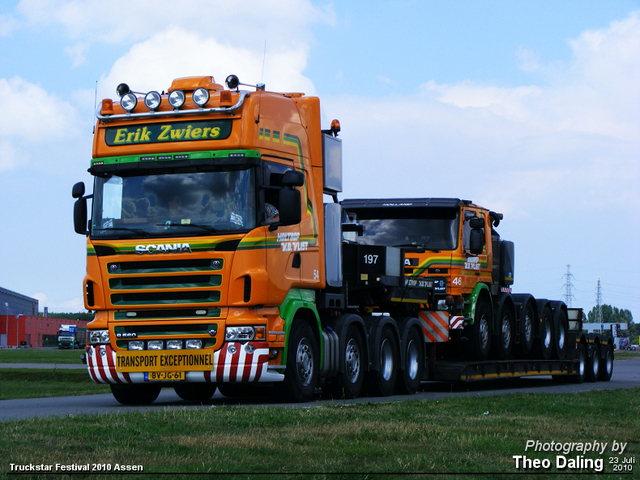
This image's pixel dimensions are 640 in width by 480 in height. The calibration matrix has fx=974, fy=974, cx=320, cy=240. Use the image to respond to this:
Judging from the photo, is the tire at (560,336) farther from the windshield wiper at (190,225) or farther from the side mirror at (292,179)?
the windshield wiper at (190,225)

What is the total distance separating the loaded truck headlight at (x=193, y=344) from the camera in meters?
12.7

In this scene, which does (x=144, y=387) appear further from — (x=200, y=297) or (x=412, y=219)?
(x=412, y=219)

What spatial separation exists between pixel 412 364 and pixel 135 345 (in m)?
6.12

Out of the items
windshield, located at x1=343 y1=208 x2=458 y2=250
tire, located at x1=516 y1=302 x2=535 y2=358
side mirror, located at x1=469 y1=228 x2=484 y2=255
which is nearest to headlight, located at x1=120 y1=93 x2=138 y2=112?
windshield, located at x1=343 y1=208 x2=458 y2=250

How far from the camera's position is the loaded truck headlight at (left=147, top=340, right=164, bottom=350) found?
42.2 feet

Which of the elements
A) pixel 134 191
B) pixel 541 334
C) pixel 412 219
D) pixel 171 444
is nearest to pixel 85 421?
pixel 171 444

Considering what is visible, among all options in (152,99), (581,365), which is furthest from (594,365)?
(152,99)

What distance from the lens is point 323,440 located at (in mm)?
8078

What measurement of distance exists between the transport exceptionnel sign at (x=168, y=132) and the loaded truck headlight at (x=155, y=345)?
2678mm

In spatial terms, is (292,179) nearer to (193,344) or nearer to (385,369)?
(193,344)

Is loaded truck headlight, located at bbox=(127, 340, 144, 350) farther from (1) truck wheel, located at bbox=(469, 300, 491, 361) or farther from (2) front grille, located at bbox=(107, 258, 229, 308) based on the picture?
(1) truck wheel, located at bbox=(469, 300, 491, 361)

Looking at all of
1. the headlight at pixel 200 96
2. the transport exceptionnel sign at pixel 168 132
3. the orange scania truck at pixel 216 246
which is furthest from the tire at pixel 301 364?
the headlight at pixel 200 96

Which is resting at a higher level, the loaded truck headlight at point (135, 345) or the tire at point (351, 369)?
the loaded truck headlight at point (135, 345)

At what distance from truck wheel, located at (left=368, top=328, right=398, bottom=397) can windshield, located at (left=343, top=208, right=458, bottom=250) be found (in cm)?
243
